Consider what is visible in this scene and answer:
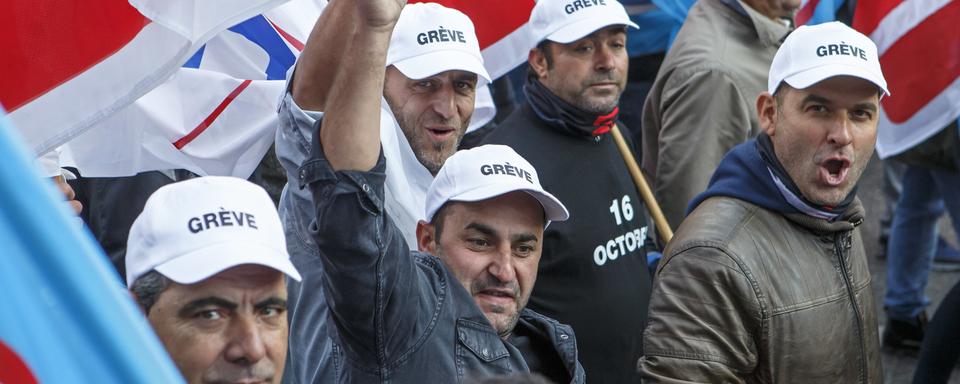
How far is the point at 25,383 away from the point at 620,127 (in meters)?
3.77

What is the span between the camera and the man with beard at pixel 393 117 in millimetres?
2875

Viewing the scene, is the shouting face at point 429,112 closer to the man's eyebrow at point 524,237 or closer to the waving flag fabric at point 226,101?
the waving flag fabric at point 226,101

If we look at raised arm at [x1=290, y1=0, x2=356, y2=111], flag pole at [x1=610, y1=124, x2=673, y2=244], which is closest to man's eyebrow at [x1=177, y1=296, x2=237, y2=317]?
raised arm at [x1=290, y1=0, x2=356, y2=111]

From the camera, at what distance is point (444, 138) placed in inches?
159

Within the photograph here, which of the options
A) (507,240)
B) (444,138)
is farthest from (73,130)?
(444,138)

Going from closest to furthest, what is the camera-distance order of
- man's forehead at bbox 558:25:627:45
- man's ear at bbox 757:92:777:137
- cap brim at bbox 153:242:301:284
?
cap brim at bbox 153:242:301:284 < man's ear at bbox 757:92:777:137 < man's forehead at bbox 558:25:627:45

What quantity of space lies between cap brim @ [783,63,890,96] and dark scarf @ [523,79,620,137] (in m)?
1.00

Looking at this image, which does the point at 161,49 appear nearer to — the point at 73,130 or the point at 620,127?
the point at 73,130

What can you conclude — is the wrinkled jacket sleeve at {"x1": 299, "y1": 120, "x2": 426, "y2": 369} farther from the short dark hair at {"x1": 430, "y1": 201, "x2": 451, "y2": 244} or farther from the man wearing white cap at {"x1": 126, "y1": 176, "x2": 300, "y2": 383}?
the short dark hair at {"x1": 430, "y1": 201, "x2": 451, "y2": 244}

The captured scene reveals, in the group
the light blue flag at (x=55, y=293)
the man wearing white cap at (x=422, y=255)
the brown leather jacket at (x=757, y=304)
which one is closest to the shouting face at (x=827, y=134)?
the brown leather jacket at (x=757, y=304)

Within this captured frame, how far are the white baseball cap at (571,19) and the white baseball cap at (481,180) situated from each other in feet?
4.62

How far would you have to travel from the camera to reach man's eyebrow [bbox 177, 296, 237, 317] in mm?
2326

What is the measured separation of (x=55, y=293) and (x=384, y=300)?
126cm

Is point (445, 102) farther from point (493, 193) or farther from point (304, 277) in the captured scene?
point (304, 277)
